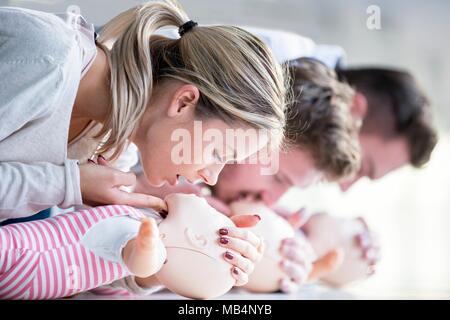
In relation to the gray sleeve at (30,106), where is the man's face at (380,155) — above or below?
below

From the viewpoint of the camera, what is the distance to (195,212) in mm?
972

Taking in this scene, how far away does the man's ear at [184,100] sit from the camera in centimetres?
99

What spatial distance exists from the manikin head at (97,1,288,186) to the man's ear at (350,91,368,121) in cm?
54

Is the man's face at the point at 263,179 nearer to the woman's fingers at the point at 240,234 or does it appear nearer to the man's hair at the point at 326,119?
the man's hair at the point at 326,119

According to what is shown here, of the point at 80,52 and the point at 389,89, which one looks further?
the point at 389,89

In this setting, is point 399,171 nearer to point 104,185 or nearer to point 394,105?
point 394,105

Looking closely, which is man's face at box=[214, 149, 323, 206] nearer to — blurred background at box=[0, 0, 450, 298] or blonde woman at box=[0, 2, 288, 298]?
blurred background at box=[0, 0, 450, 298]

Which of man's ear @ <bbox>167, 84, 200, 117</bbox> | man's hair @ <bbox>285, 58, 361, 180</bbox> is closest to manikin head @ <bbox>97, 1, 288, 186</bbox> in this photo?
man's ear @ <bbox>167, 84, 200, 117</bbox>

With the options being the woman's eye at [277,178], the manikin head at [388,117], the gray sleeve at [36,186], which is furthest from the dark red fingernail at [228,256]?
the manikin head at [388,117]

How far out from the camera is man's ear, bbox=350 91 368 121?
1546 millimetres

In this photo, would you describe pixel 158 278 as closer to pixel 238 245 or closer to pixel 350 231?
pixel 238 245

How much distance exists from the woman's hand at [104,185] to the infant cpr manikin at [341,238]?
1.80ft
